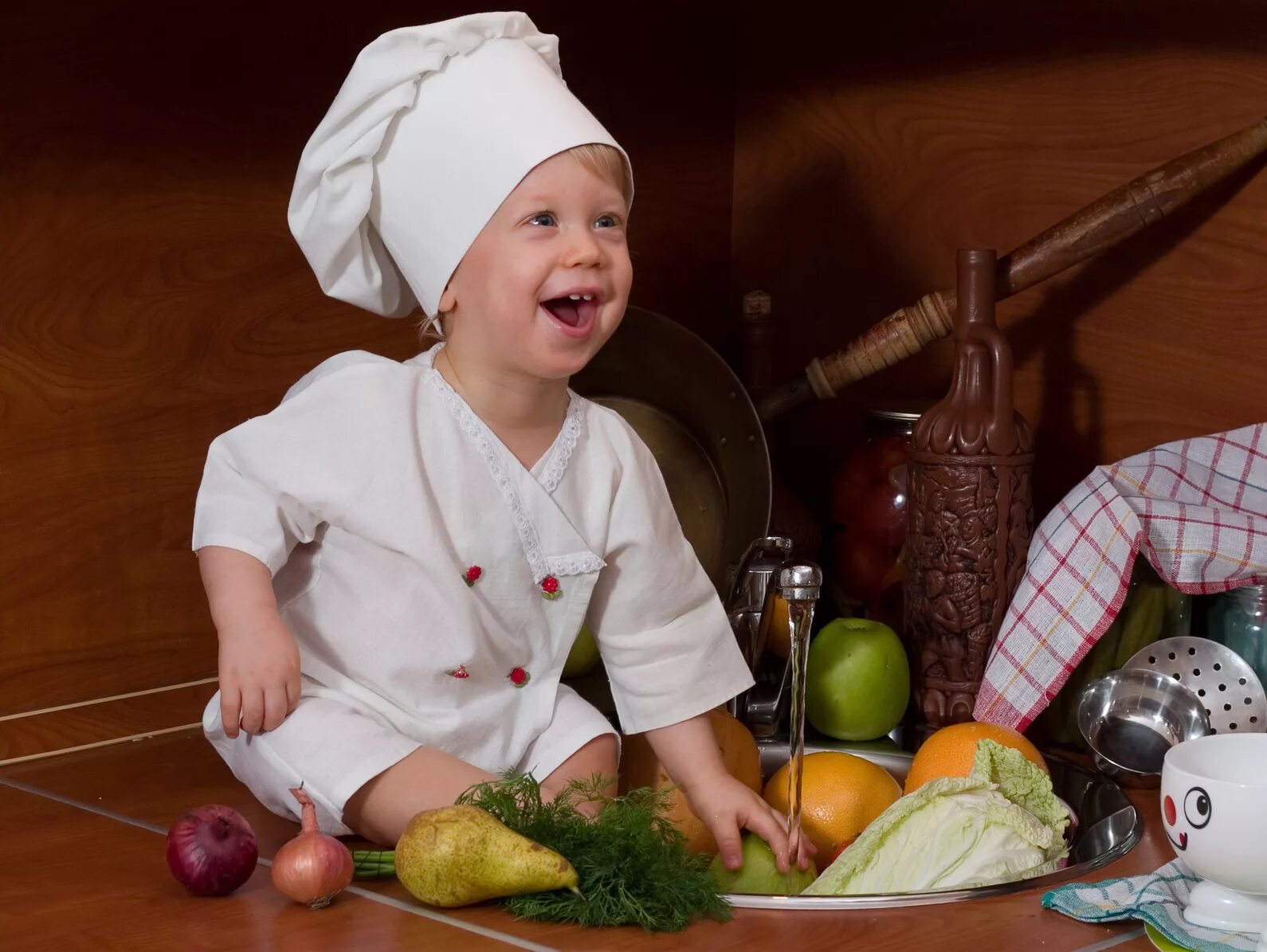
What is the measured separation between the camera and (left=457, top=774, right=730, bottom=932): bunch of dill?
825 millimetres

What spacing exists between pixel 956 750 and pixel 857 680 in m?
0.17

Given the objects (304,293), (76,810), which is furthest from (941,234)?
(76,810)

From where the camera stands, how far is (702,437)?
143 centimetres

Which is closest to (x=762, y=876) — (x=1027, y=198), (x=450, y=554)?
(x=450, y=554)

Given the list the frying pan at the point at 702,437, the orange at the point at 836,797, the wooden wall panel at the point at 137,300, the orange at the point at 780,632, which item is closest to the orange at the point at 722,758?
the orange at the point at 836,797

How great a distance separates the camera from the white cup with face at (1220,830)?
77 centimetres

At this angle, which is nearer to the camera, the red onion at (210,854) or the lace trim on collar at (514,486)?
the red onion at (210,854)

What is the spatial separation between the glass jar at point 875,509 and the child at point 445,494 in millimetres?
398

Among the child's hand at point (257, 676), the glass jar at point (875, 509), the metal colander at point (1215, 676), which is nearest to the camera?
the child's hand at point (257, 676)

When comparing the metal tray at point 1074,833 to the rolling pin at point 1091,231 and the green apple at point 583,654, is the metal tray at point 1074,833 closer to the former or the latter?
the green apple at point 583,654

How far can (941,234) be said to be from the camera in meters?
1.53

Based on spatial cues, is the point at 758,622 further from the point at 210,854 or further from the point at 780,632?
the point at 210,854

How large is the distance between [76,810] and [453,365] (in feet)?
1.26

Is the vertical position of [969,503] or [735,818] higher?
[969,503]
